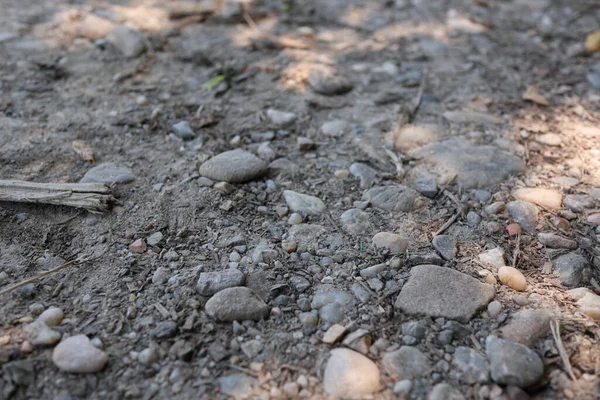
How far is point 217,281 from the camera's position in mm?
1861

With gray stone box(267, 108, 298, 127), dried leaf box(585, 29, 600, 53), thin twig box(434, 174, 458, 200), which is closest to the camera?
thin twig box(434, 174, 458, 200)

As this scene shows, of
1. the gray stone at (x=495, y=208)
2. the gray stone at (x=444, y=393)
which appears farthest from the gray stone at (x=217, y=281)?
the gray stone at (x=495, y=208)

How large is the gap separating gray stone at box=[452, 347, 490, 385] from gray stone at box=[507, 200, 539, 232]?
70 centimetres

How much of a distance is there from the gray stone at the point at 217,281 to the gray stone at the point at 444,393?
0.70 m

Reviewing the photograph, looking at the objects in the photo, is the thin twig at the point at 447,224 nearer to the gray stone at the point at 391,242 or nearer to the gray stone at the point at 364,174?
the gray stone at the point at 391,242

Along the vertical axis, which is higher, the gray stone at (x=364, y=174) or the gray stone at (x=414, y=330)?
the gray stone at (x=364, y=174)

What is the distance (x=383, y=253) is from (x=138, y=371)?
92 centimetres

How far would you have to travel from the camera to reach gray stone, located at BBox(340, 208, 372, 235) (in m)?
2.12

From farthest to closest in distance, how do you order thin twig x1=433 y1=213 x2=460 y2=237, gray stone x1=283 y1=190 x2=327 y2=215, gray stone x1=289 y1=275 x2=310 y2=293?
gray stone x1=283 y1=190 x2=327 y2=215
thin twig x1=433 y1=213 x2=460 y2=237
gray stone x1=289 y1=275 x2=310 y2=293

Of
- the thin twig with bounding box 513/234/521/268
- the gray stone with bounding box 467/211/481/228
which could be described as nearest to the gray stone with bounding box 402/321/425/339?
the thin twig with bounding box 513/234/521/268

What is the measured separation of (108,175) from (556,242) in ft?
5.90

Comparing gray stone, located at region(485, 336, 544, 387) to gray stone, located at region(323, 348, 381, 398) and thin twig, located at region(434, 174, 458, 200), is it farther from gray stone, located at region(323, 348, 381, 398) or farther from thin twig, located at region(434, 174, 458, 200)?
thin twig, located at region(434, 174, 458, 200)

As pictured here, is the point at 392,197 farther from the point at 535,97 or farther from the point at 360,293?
the point at 535,97

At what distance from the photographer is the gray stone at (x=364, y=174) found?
2373mm
